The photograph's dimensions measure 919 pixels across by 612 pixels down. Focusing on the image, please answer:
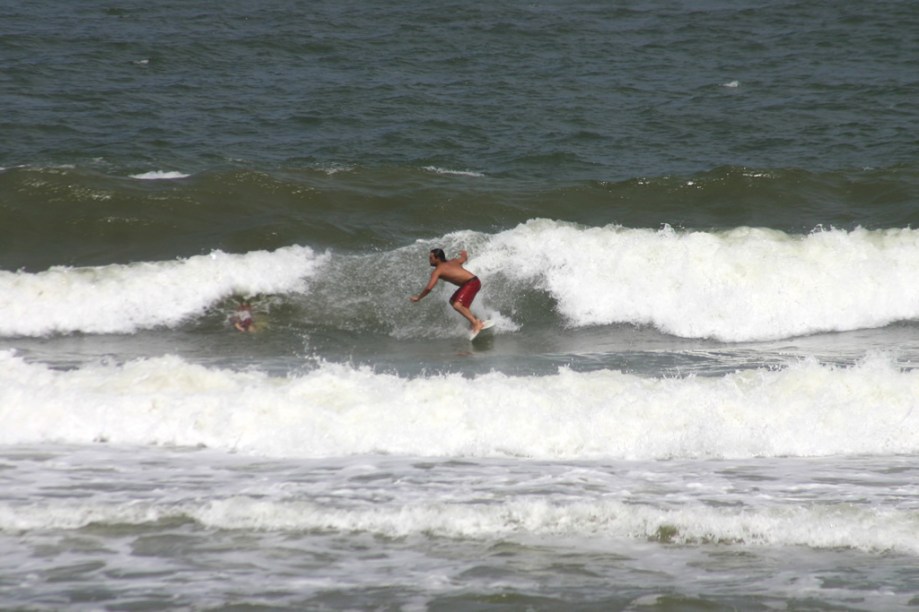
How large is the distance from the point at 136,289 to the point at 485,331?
13.9ft

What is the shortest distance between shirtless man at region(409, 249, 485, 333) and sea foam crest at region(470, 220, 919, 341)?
1.05 meters

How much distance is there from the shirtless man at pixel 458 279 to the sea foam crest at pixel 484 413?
11.4 feet

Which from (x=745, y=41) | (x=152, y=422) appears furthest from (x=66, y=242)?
(x=745, y=41)

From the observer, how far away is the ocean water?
6.00 meters

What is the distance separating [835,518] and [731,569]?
3.06 feet

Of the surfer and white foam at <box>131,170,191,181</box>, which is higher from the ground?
white foam at <box>131,170,191,181</box>

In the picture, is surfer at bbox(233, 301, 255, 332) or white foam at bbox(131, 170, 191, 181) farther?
white foam at bbox(131, 170, 191, 181)

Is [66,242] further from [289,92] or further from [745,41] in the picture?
[745,41]

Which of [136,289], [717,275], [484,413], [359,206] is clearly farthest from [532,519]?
[359,206]

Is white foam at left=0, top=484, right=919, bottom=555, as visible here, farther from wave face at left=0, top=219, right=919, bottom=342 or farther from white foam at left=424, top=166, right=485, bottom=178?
white foam at left=424, top=166, right=485, bottom=178

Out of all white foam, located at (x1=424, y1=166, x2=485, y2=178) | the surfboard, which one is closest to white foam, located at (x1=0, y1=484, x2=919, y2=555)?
the surfboard

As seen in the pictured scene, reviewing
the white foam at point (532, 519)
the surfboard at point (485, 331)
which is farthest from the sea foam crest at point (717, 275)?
the white foam at point (532, 519)

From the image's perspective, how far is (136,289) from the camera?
13.3 m

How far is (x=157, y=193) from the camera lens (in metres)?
16.2
